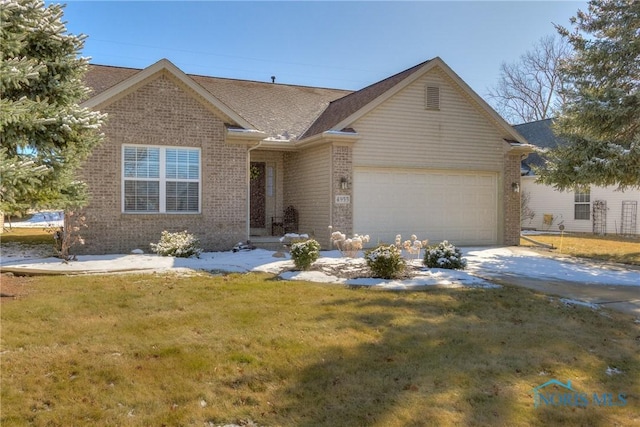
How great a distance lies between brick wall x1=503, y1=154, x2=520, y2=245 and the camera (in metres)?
16.4

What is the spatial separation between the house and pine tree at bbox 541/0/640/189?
6.20 feet

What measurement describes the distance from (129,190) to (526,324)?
9.82 m

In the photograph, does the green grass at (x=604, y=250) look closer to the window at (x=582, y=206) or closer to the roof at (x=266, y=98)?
the window at (x=582, y=206)

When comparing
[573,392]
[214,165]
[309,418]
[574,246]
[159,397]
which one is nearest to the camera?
[309,418]

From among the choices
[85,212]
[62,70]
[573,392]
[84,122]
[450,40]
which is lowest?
[573,392]

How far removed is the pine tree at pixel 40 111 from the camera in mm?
4812

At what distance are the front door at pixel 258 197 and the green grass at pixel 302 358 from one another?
9.25 meters

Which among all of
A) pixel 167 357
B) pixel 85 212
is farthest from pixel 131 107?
pixel 167 357

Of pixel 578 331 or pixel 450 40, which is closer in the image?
pixel 578 331

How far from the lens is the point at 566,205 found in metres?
25.8

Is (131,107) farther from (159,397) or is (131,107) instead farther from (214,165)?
(159,397)

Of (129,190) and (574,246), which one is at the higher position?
(129,190)

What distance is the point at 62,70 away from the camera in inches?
256

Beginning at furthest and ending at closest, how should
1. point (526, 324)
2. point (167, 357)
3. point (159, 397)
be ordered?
point (526, 324), point (167, 357), point (159, 397)
